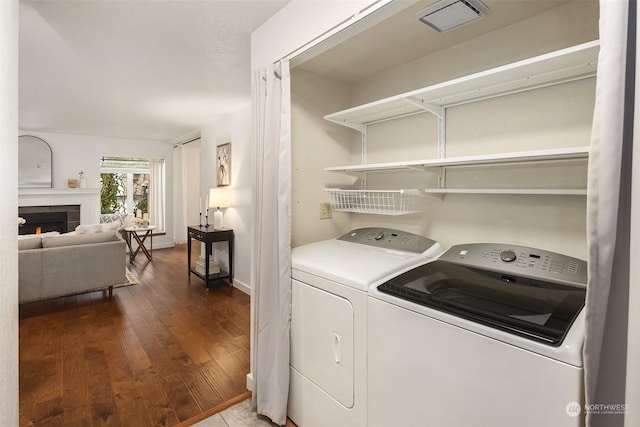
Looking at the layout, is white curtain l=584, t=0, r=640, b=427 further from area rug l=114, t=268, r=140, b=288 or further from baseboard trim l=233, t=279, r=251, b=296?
area rug l=114, t=268, r=140, b=288

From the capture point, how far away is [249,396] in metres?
2.01

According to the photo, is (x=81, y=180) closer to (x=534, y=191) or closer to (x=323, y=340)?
(x=323, y=340)

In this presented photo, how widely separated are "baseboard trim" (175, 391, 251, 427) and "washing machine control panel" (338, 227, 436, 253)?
3.77ft

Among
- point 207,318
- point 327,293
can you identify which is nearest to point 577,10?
point 327,293

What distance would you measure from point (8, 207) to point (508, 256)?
186 cm

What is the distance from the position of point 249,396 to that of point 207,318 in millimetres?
1352

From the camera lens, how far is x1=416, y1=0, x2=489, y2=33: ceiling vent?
1.42 meters

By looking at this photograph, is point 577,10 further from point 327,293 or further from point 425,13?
point 327,293

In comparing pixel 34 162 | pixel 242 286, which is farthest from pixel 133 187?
pixel 242 286

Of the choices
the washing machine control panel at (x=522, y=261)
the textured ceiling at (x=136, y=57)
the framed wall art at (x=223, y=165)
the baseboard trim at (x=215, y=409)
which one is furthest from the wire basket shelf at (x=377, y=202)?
the framed wall art at (x=223, y=165)

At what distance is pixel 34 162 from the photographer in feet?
17.7

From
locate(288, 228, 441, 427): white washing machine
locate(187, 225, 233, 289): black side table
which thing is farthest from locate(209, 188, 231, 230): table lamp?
locate(288, 228, 441, 427): white washing machine

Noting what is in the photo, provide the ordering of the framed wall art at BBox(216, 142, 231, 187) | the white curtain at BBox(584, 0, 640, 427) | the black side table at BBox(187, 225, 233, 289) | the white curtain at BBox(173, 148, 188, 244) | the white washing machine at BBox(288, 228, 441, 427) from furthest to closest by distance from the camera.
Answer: the white curtain at BBox(173, 148, 188, 244) → the framed wall art at BBox(216, 142, 231, 187) → the black side table at BBox(187, 225, 233, 289) → the white washing machine at BBox(288, 228, 441, 427) → the white curtain at BBox(584, 0, 640, 427)

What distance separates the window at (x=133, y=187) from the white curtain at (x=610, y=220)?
273 inches
